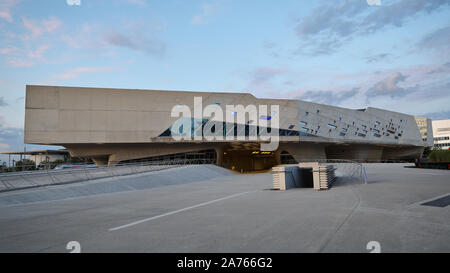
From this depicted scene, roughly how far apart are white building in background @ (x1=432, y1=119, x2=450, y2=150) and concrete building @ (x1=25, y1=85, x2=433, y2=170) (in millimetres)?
76628

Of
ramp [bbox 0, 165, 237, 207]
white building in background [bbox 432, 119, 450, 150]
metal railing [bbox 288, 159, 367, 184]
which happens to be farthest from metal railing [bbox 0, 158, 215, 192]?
white building in background [bbox 432, 119, 450, 150]

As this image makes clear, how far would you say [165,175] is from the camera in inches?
797

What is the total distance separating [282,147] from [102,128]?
26.6m

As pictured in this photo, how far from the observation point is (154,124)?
39625mm

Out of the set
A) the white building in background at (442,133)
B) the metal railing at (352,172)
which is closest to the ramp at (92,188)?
the metal railing at (352,172)

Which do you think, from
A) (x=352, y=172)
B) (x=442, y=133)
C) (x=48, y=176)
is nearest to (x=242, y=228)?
(x=48, y=176)

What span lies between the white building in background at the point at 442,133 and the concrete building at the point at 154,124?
76628mm

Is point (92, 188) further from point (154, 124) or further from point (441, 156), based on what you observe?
point (441, 156)

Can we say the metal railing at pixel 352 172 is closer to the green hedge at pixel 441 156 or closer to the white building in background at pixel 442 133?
the green hedge at pixel 441 156

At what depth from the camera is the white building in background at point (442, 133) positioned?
11062 centimetres

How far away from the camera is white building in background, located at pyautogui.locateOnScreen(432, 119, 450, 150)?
11062 cm

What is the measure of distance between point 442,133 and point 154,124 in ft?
379
